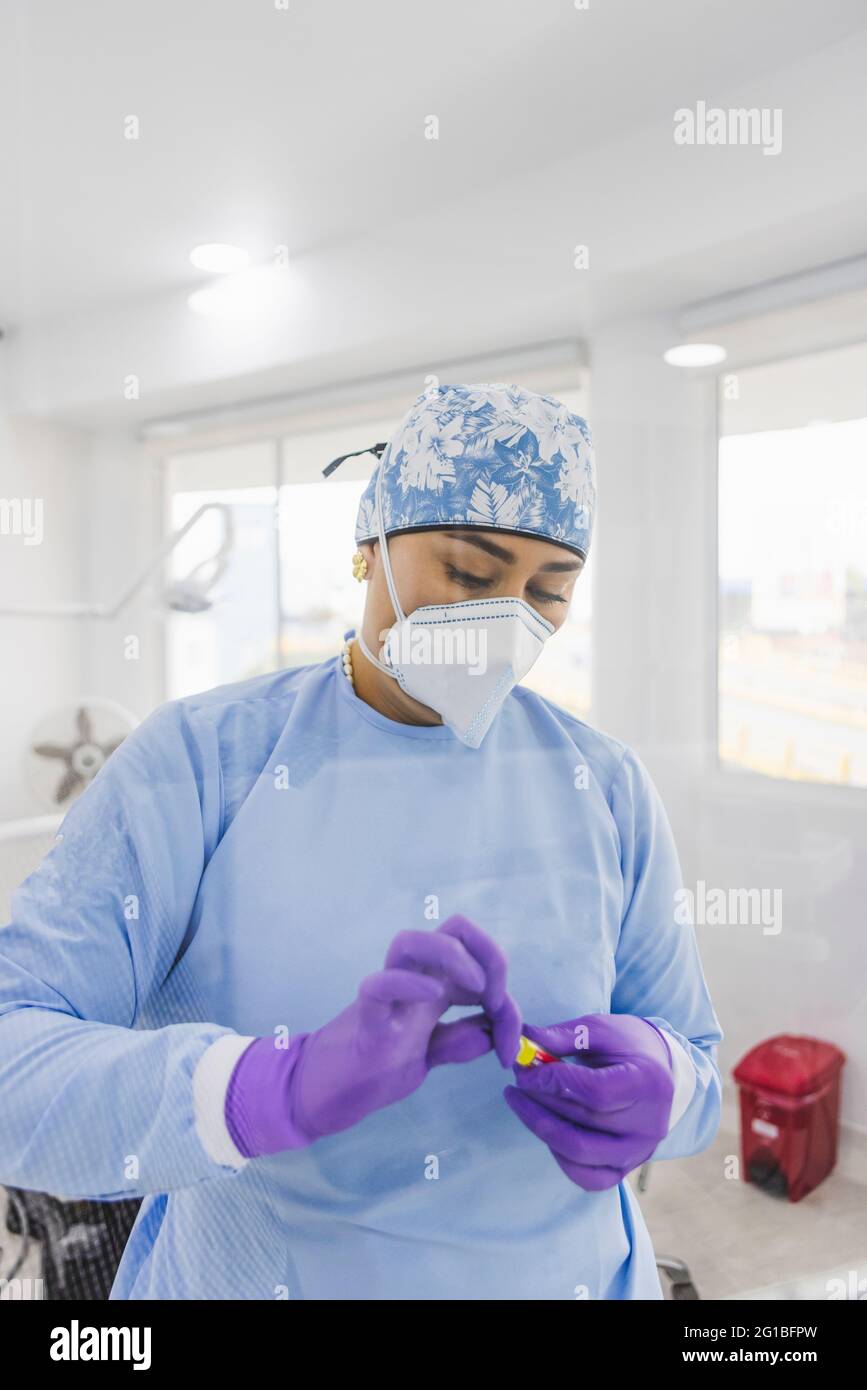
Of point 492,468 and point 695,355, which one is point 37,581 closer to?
point 492,468

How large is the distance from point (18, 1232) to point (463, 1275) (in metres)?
0.45

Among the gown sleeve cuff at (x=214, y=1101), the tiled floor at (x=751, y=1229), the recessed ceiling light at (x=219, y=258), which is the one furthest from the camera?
the tiled floor at (x=751, y=1229)

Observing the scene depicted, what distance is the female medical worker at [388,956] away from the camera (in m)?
A: 0.50

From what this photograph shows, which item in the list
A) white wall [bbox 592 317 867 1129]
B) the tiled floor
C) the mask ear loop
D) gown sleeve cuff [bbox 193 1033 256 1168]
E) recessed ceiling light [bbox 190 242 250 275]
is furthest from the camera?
white wall [bbox 592 317 867 1129]

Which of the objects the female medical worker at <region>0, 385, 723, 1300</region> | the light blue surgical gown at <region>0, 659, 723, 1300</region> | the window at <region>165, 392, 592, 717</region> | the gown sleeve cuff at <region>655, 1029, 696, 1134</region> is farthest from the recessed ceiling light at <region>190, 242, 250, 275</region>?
the gown sleeve cuff at <region>655, 1029, 696, 1134</region>

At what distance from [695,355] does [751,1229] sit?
1058 millimetres

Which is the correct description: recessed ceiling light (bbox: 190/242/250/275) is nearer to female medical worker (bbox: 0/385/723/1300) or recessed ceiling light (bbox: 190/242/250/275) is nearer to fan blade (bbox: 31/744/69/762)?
female medical worker (bbox: 0/385/723/1300)

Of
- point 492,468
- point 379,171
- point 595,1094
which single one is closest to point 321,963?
point 595,1094

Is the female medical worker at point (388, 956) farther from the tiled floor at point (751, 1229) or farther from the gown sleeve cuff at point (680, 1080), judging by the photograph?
the tiled floor at point (751, 1229)

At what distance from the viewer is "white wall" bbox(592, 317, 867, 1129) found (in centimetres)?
103

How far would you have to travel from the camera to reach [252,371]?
75 centimetres

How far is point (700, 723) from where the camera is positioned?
47.8 inches

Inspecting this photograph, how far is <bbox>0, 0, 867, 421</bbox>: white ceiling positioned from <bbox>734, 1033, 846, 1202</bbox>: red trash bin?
948 millimetres

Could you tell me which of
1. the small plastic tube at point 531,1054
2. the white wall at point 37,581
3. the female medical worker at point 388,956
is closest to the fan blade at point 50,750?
the white wall at point 37,581
